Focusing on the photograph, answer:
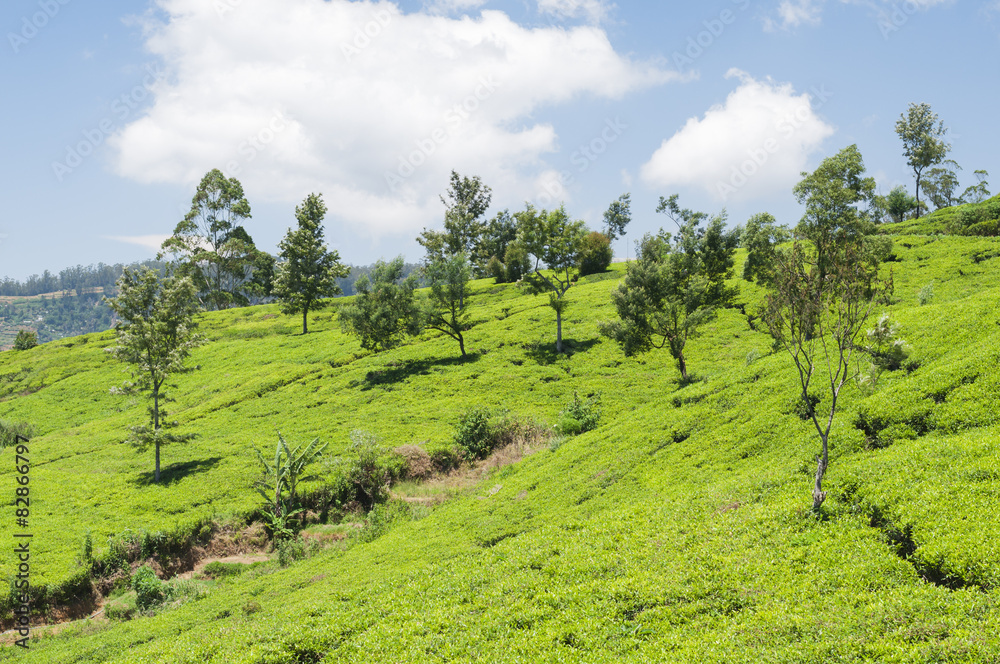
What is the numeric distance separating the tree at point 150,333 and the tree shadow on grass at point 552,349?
3235cm

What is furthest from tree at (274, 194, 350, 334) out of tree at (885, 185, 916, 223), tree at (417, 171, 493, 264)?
tree at (885, 185, 916, 223)

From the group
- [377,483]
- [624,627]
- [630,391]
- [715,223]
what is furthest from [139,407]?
[715,223]

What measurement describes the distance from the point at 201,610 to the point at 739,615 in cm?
2061

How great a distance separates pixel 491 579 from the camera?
16.7 meters

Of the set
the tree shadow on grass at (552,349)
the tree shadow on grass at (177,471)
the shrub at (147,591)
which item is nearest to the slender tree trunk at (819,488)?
the shrub at (147,591)

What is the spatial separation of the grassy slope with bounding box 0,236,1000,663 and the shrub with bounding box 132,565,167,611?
7.44ft

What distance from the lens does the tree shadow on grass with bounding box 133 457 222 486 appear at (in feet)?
114

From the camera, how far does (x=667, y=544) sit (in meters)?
15.7

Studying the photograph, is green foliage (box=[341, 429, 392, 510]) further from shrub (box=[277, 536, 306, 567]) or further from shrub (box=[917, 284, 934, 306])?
shrub (box=[917, 284, 934, 306])

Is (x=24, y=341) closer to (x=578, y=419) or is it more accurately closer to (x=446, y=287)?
(x=446, y=287)

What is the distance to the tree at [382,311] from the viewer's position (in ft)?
182

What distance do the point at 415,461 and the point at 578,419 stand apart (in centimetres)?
1217

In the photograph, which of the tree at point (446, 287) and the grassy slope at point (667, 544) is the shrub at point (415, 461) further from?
the tree at point (446, 287)

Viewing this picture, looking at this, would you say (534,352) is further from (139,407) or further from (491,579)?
(139,407)
